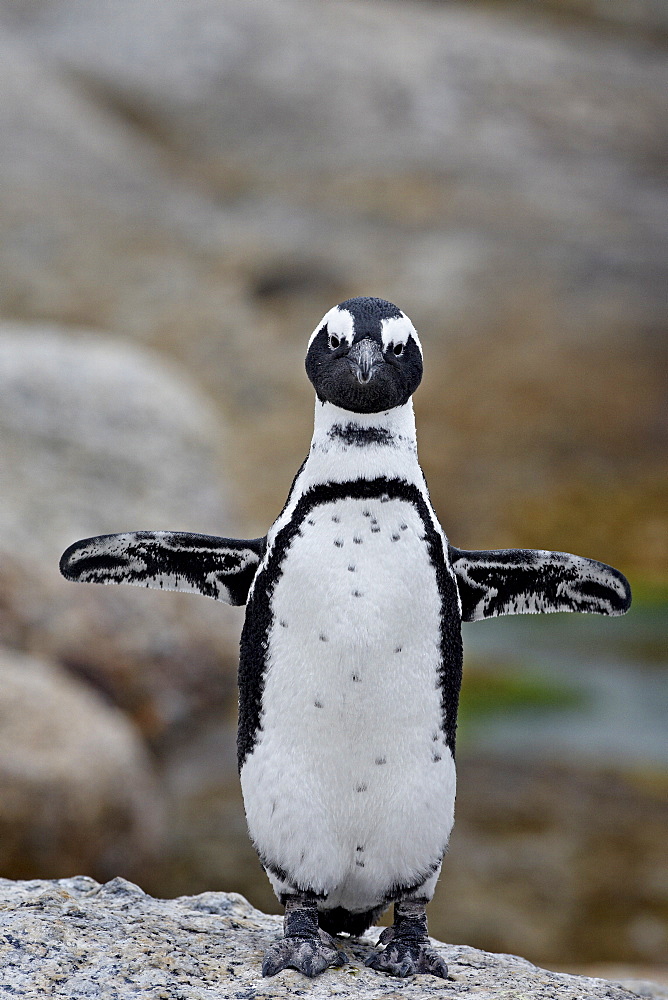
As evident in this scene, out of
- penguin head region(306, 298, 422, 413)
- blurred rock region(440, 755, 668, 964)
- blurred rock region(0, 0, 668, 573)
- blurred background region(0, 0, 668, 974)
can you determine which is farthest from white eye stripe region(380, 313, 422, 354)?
blurred rock region(0, 0, 668, 573)

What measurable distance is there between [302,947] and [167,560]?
0.43 m

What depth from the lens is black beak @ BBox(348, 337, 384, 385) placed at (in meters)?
1.02

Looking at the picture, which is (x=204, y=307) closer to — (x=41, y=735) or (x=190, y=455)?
(x=190, y=455)

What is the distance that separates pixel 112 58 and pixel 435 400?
3.32m

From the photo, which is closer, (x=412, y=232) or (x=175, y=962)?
(x=175, y=962)

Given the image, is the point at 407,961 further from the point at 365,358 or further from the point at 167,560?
the point at 365,358

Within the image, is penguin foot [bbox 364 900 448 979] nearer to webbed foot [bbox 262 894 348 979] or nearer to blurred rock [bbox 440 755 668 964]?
webbed foot [bbox 262 894 348 979]

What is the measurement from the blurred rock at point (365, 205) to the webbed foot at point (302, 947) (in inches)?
197

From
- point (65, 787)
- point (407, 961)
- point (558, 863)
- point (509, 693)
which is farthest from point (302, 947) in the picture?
point (509, 693)

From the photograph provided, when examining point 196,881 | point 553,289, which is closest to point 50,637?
point 196,881

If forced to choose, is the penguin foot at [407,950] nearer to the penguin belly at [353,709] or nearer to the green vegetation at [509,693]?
the penguin belly at [353,709]

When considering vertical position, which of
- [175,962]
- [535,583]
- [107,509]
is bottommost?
[175,962]

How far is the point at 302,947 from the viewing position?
3.52 feet

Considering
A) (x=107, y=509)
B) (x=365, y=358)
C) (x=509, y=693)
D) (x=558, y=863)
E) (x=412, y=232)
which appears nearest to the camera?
(x=365, y=358)
